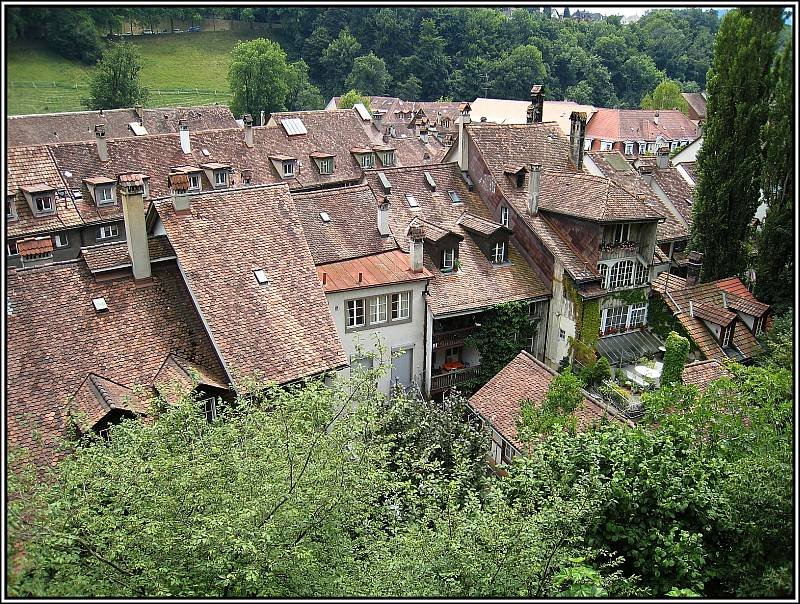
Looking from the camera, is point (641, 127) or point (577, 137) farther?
point (641, 127)

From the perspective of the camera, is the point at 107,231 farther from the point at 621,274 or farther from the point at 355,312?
the point at 621,274

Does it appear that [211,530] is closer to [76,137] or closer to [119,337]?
[119,337]

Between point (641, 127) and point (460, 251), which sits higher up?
point (460, 251)

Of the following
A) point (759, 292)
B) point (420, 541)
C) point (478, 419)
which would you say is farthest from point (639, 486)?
point (759, 292)

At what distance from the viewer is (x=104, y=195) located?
40.3m

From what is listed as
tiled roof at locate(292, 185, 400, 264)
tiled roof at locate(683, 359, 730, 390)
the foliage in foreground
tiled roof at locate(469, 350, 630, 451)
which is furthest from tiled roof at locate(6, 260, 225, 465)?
tiled roof at locate(683, 359, 730, 390)

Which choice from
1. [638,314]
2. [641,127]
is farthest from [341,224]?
[641,127]

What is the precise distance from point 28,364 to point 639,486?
16.0 metres

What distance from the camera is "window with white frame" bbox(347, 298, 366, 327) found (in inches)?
1099

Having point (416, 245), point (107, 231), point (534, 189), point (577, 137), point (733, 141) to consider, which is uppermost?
point (733, 141)

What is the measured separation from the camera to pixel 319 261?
29.2 meters

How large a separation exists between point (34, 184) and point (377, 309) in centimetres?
2085

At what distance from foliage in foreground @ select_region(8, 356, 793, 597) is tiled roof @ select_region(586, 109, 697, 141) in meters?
80.5

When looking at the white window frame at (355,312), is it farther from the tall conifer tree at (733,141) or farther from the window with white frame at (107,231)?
the window with white frame at (107,231)
